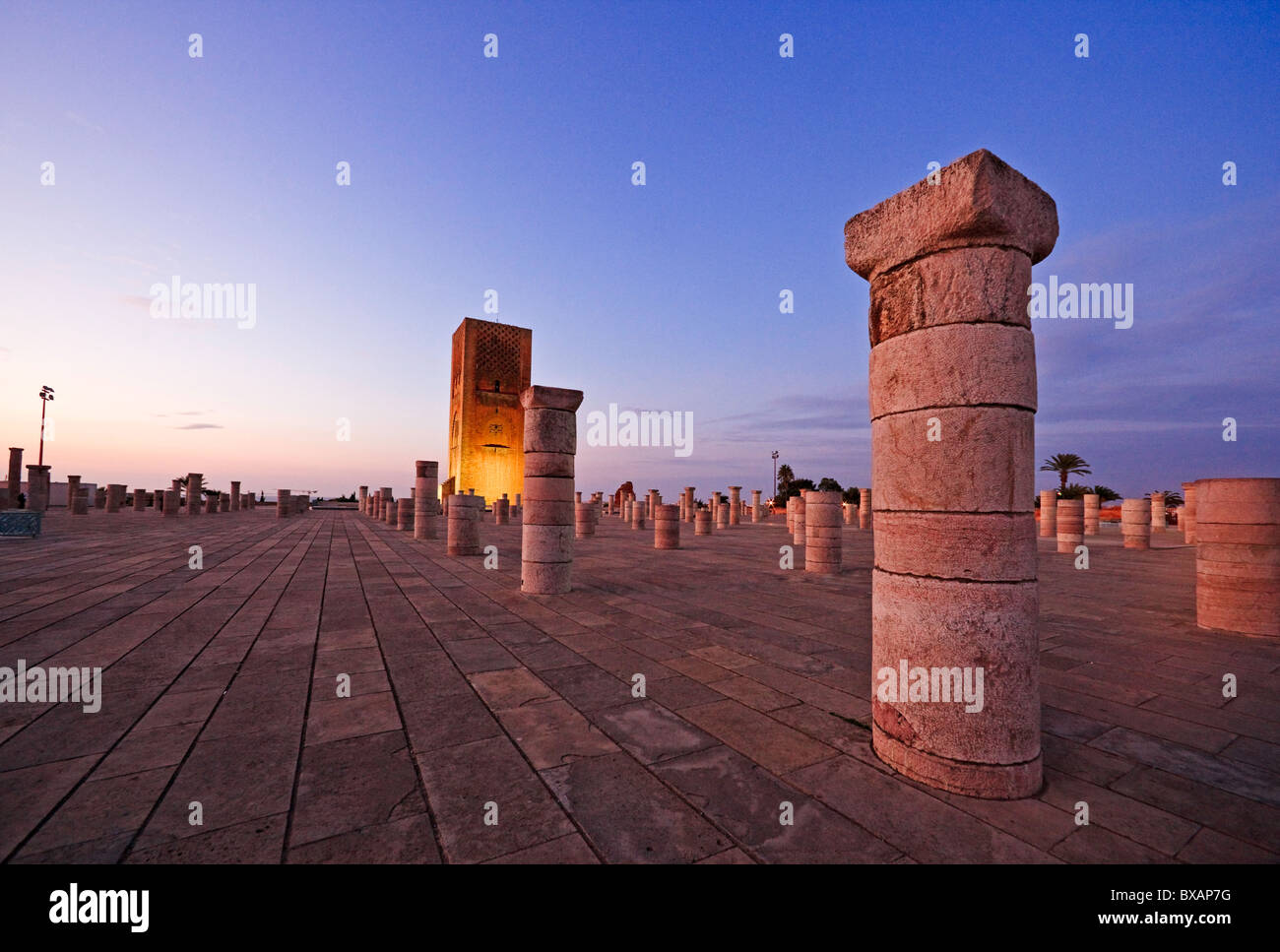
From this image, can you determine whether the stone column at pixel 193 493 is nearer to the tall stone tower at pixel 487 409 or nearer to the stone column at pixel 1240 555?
the tall stone tower at pixel 487 409

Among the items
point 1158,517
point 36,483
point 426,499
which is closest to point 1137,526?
point 1158,517

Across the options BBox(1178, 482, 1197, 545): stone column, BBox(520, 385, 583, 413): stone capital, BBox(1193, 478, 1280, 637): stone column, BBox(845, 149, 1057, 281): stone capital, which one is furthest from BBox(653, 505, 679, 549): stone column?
BBox(1178, 482, 1197, 545): stone column

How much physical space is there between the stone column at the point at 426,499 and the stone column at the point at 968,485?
17.0m

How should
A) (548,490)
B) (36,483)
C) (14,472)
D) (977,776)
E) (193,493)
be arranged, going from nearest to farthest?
(977,776) < (548,490) < (14,472) < (36,483) < (193,493)

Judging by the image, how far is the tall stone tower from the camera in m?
49.0

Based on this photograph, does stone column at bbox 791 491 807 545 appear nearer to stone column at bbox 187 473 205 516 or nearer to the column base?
the column base

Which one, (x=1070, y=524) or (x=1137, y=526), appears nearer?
(x=1070, y=524)

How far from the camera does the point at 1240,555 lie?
658cm

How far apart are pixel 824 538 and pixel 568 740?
9.48 meters

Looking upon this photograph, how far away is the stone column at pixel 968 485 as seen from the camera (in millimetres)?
2914

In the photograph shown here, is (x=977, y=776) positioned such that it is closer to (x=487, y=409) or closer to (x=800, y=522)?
(x=800, y=522)

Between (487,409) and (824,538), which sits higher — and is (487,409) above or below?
above
